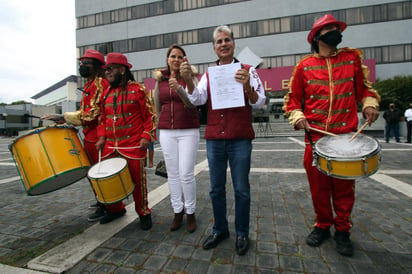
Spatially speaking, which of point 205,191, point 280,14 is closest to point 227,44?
point 205,191

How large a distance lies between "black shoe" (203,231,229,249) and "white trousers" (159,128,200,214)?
19.7 inches

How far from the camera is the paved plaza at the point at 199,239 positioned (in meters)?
2.21

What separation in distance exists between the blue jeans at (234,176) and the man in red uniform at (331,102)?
645 mm

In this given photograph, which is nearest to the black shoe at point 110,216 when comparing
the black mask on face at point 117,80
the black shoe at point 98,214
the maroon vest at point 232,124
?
the black shoe at point 98,214

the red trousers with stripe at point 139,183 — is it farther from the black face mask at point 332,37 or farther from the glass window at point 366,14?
the glass window at point 366,14

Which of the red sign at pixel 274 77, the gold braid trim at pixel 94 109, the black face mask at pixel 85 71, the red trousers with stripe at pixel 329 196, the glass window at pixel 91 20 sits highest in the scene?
the glass window at pixel 91 20

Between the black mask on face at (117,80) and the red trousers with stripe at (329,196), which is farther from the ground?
the black mask on face at (117,80)

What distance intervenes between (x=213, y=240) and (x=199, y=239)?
0.76ft

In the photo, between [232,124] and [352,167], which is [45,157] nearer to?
[232,124]

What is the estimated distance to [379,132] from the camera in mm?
18078

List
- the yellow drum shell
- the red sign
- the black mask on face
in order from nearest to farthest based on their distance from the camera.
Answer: the yellow drum shell
the black mask on face
the red sign

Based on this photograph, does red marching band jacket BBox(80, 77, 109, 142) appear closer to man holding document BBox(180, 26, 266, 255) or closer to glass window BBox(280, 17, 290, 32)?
man holding document BBox(180, 26, 266, 255)

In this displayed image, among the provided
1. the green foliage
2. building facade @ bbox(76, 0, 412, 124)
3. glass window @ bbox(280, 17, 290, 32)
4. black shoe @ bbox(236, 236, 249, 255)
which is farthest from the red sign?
black shoe @ bbox(236, 236, 249, 255)

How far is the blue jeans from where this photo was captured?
2.45 m
